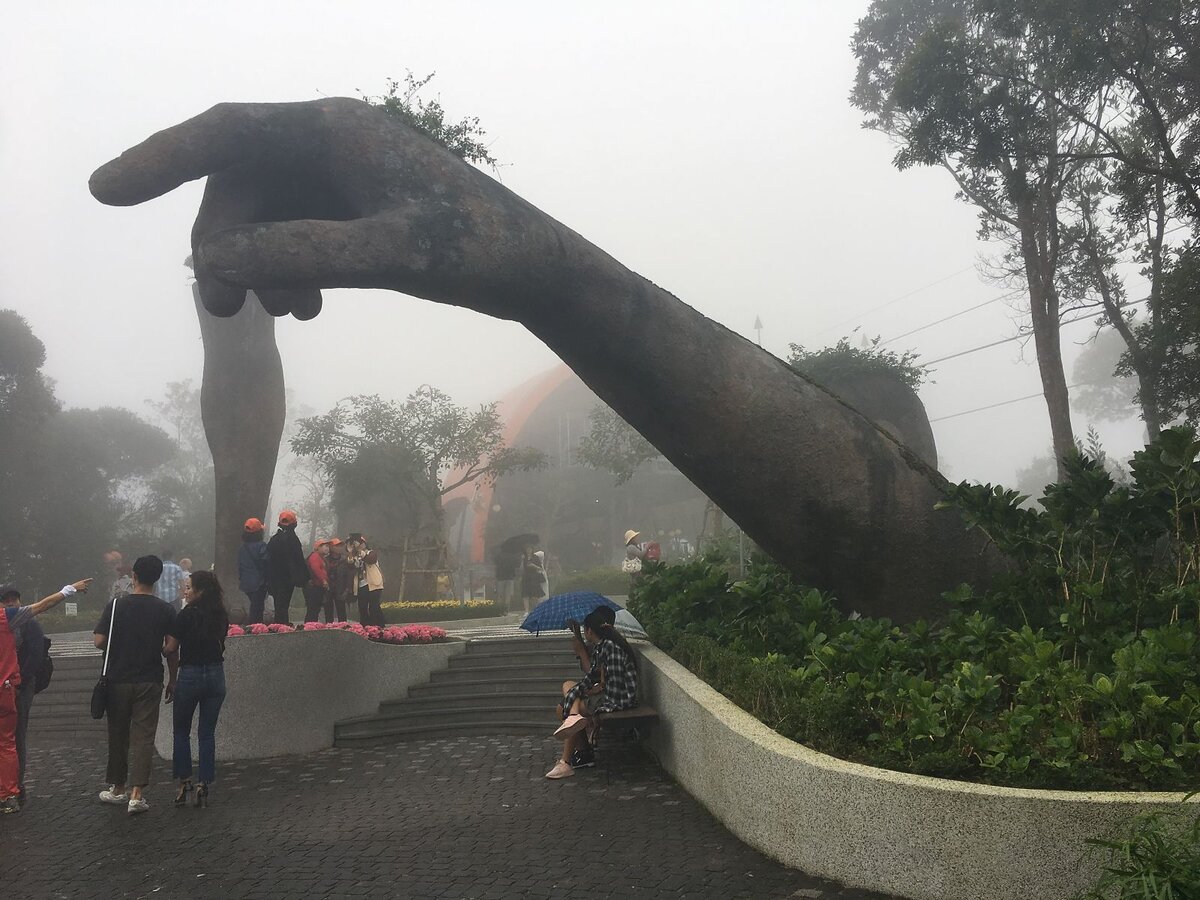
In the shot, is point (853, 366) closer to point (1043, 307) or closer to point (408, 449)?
point (1043, 307)

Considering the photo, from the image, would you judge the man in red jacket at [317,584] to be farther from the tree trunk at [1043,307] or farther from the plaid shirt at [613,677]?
the tree trunk at [1043,307]

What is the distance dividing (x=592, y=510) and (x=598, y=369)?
42.6m

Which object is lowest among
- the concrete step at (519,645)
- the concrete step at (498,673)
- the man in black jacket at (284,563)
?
the concrete step at (498,673)

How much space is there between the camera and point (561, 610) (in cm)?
855

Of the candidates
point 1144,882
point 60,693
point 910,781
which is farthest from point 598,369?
point 60,693

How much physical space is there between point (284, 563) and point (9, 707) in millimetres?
4036

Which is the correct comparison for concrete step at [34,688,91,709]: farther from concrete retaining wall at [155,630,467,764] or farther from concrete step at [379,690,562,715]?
concrete step at [379,690,562,715]

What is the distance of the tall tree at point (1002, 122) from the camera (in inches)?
566

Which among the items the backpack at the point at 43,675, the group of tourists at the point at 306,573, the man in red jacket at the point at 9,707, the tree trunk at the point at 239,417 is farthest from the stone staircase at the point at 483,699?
the tree trunk at the point at 239,417

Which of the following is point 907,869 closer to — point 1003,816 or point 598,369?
point 1003,816

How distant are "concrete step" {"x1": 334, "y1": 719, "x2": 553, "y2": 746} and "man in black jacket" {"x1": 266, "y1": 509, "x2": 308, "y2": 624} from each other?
5.84ft

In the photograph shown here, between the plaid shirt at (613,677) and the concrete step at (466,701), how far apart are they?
2.33 m

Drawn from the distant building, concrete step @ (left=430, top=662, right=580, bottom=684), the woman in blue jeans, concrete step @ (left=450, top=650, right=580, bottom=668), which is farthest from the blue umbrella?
the distant building

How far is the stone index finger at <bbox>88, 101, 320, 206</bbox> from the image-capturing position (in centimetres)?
699
